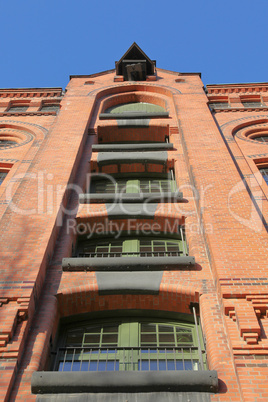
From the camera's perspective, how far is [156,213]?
10406mm

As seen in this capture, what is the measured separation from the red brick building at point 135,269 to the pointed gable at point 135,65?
695cm

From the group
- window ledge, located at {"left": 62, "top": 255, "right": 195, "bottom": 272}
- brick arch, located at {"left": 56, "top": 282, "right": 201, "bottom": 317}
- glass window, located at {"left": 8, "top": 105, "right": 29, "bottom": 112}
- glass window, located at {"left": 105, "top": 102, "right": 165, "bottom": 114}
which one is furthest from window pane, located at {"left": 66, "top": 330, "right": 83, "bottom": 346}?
glass window, located at {"left": 8, "top": 105, "right": 29, "bottom": 112}

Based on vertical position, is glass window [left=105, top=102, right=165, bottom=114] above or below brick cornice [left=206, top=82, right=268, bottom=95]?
below

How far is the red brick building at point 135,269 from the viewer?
616 centimetres

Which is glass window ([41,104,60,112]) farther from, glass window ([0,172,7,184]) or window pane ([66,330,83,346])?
window pane ([66,330,83,346])

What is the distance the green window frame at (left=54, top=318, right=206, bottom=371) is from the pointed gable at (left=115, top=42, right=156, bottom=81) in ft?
50.7

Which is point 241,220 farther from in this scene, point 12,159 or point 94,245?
point 12,159

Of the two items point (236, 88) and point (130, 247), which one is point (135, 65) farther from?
point (130, 247)

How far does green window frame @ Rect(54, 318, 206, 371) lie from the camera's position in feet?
23.1

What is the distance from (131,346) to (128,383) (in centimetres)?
135

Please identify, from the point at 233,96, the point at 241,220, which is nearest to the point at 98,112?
the point at 233,96

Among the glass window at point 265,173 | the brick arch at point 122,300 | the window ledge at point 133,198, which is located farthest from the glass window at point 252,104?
the brick arch at point 122,300

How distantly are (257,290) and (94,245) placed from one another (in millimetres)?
4265

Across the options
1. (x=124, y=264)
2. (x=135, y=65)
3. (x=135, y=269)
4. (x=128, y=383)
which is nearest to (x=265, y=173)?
(x=135, y=269)
